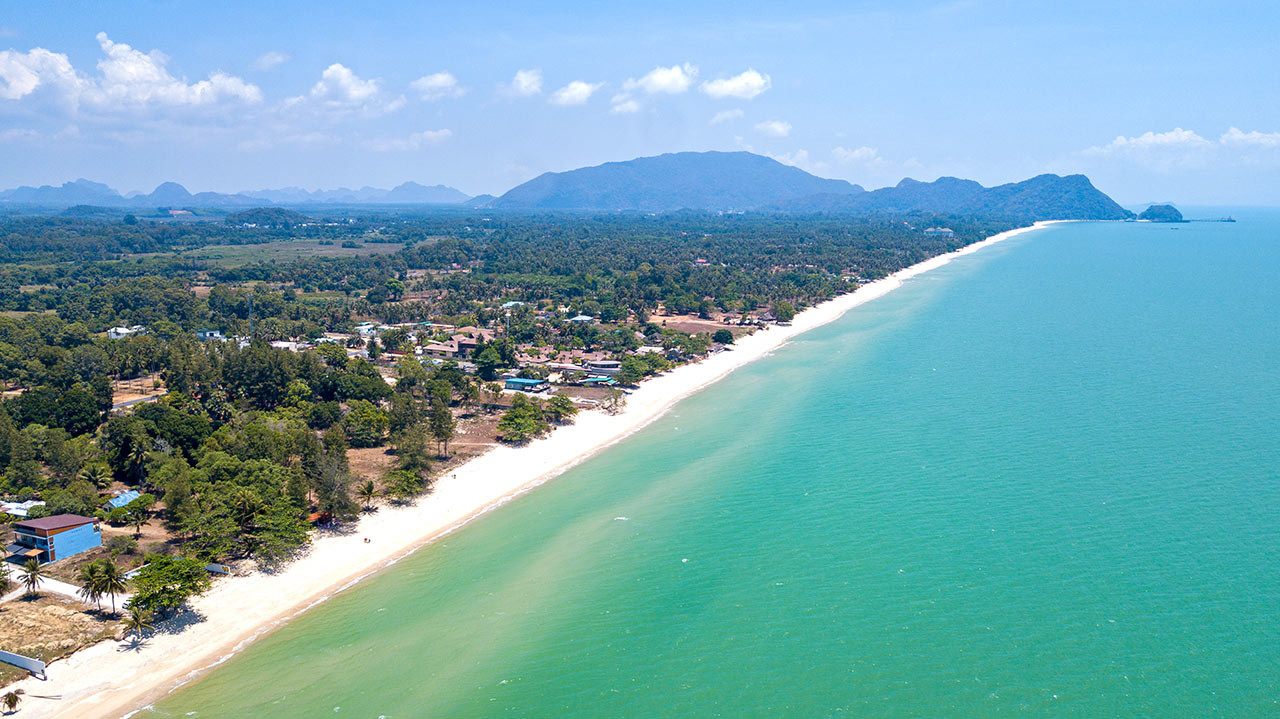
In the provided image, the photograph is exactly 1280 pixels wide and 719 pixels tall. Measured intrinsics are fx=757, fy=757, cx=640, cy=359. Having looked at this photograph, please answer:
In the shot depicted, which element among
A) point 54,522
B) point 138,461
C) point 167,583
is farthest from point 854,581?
point 138,461

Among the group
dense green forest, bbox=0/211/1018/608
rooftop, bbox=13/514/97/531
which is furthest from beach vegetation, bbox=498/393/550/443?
rooftop, bbox=13/514/97/531

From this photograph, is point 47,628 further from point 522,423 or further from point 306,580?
point 522,423

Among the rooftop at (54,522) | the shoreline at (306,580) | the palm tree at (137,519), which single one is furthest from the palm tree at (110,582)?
the palm tree at (137,519)

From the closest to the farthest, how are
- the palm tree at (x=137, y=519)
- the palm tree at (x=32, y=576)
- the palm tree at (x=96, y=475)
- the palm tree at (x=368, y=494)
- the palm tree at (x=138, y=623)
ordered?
the palm tree at (x=138, y=623)
the palm tree at (x=32, y=576)
the palm tree at (x=137, y=519)
the palm tree at (x=96, y=475)
the palm tree at (x=368, y=494)

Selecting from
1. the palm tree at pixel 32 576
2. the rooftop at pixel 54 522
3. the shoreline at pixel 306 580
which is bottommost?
the shoreline at pixel 306 580

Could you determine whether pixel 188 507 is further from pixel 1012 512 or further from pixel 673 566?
pixel 1012 512

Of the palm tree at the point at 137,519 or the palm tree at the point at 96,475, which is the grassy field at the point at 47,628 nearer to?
the palm tree at the point at 137,519

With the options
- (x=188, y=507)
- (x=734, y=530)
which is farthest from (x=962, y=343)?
(x=188, y=507)
